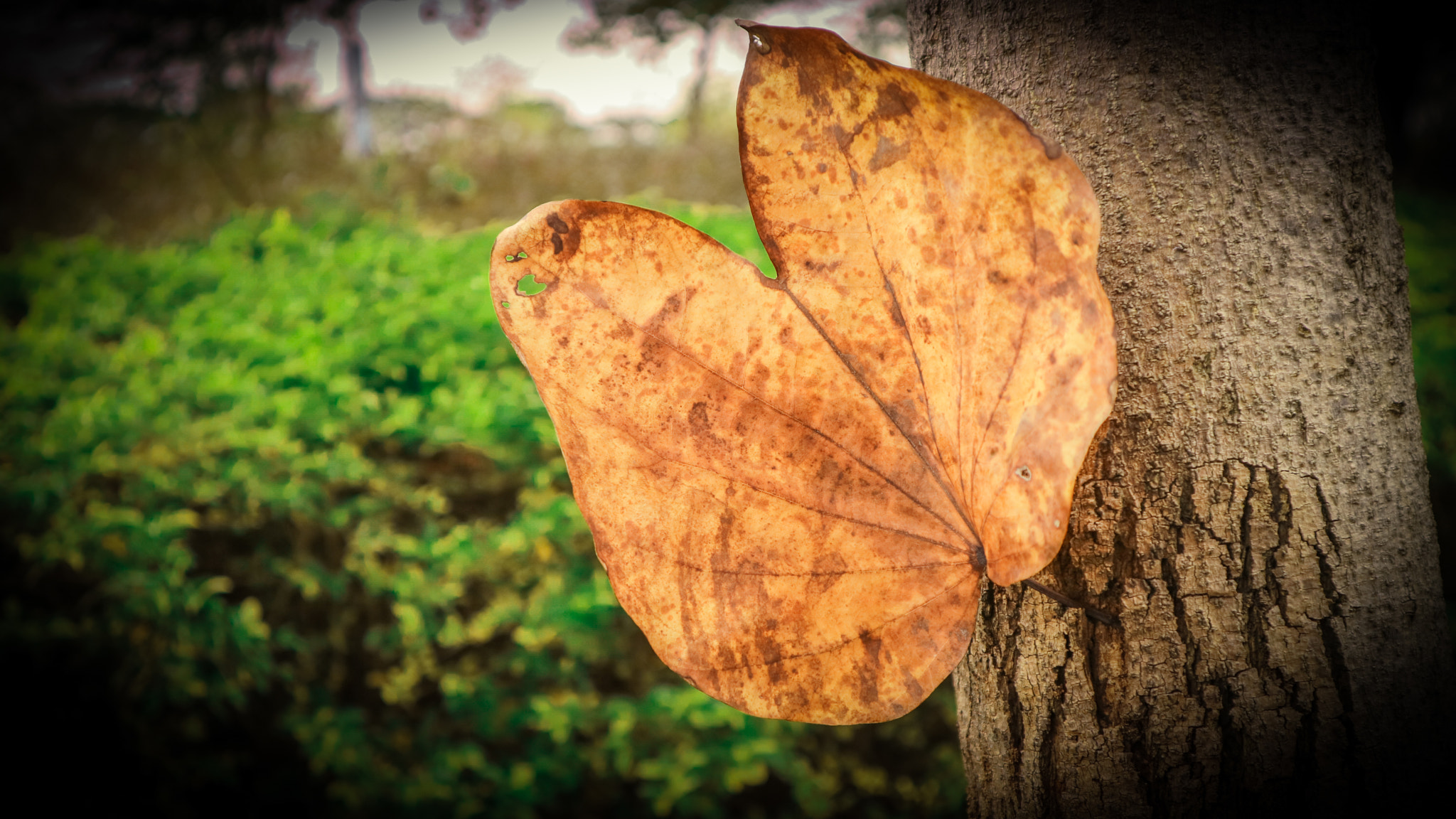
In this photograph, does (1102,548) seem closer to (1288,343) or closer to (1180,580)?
Answer: (1180,580)

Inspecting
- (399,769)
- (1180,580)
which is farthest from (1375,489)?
(399,769)

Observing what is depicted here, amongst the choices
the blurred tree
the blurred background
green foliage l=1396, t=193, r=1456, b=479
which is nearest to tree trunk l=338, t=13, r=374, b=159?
the blurred tree

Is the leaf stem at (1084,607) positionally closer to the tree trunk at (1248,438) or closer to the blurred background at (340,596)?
the tree trunk at (1248,438)

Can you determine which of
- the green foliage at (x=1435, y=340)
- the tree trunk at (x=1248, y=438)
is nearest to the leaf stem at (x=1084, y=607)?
the tree trunk at (x=1248, y=438)

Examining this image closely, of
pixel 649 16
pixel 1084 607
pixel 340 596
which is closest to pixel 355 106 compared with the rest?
pixel 649 16

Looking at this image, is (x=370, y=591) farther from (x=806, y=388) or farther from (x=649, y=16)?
(x=649, y=16)

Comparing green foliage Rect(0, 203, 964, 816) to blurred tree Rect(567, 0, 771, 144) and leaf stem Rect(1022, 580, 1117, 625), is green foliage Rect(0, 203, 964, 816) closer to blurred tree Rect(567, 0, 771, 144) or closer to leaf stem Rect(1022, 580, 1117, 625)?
leaf stem Rect(1022, 580, 1117, 625)

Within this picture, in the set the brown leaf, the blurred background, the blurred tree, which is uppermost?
the blurred tree
